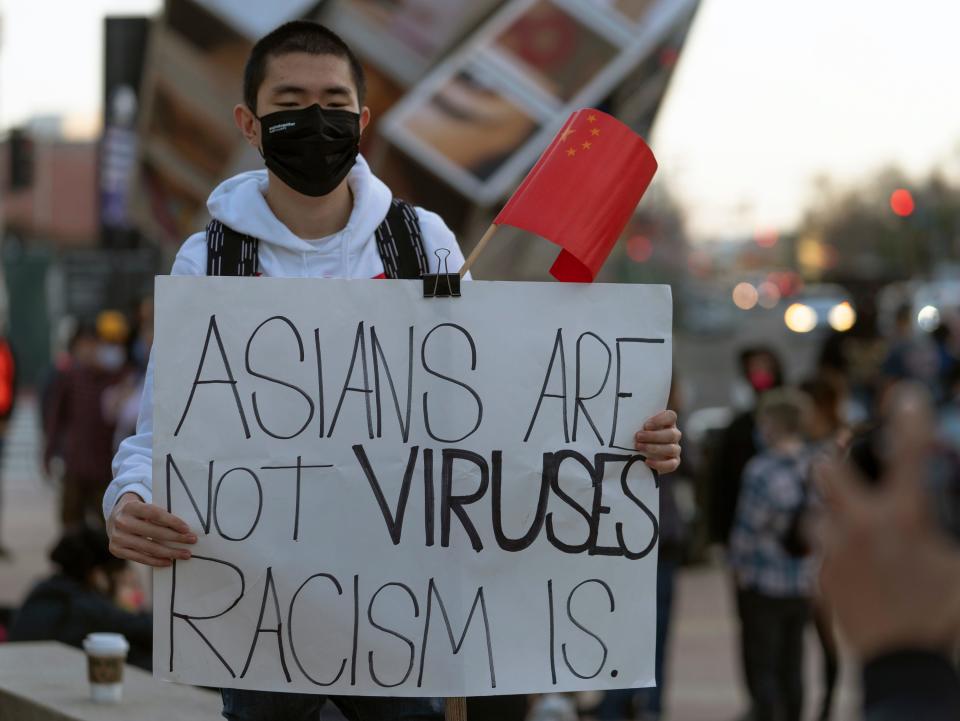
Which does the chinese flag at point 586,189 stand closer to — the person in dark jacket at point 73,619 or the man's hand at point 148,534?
the man's hand at point 148,534

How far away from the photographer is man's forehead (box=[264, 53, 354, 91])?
324 centimetres

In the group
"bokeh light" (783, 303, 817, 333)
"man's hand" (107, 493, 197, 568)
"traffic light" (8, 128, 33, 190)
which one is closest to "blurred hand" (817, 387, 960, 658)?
"man's hand" (107, 493, 197, 568)

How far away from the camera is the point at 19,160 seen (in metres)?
27.0

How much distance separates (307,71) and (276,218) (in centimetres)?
29

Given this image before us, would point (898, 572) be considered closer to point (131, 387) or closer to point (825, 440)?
point (825, 440)

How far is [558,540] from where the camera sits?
122 inches

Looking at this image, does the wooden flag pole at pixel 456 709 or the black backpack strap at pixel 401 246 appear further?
the black backpack strap at pixel 401 246

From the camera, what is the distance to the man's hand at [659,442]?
10.3 feet

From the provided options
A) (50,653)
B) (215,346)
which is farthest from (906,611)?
(50,653)

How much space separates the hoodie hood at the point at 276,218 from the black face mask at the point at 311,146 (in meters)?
0.06

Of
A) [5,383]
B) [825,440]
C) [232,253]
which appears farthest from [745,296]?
[232,253]

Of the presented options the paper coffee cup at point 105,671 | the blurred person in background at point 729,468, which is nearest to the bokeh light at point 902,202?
the blurred person in background at point 729,468

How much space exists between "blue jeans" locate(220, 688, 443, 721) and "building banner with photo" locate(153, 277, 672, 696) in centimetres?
10

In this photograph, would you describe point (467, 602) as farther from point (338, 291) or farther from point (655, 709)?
point (655, 709)
